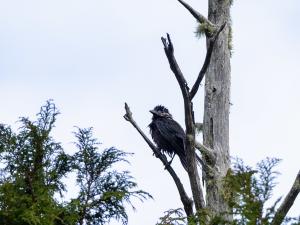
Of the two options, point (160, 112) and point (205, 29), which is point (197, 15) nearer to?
point (205, 29)

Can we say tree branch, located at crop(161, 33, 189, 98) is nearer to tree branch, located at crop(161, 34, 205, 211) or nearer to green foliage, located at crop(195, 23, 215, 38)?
tree branch, located at crop(161, 34, 205, 211)

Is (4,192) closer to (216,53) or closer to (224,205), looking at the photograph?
(224,205)

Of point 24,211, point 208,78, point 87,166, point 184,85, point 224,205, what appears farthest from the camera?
point 208,78

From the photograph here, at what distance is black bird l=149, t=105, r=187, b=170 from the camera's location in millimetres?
9758

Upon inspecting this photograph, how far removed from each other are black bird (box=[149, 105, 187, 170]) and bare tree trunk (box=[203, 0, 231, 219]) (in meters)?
1.39

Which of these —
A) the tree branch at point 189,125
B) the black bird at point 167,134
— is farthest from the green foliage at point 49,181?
the black bird at point 167,134

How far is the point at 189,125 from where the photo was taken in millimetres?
6363

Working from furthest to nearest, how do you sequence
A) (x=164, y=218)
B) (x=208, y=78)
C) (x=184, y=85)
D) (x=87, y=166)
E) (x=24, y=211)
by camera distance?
(x=208, y=78)
(x=184, y=85)
(x=87, y=166)
(x=164, y=218)
(x=24, y=211)

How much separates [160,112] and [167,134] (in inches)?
29.3

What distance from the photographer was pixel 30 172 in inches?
199

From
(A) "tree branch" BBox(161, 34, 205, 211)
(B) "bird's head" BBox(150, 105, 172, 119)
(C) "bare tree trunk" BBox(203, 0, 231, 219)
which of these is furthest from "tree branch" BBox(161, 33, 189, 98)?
(B) "bird's head" BBox(150, 105, 172, 119)

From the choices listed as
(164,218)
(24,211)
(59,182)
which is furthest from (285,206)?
(24,211)

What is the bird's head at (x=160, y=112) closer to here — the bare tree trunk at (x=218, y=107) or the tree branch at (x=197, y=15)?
the bare tree trunk at (x=218, y=107)

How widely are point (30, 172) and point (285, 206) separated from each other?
7.78 ft
